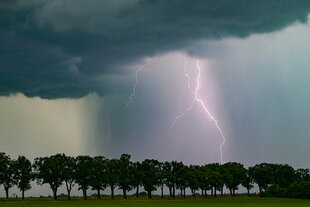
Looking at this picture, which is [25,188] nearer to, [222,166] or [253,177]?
[222,166]

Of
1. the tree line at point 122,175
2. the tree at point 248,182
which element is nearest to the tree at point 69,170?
the tree line at point 122,175

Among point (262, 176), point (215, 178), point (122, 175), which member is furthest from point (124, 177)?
point (262, 176)

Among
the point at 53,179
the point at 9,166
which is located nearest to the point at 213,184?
the point at 53,179

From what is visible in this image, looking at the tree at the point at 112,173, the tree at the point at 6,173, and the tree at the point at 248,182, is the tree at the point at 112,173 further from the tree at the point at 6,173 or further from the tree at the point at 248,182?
the tree at the point at 248,182

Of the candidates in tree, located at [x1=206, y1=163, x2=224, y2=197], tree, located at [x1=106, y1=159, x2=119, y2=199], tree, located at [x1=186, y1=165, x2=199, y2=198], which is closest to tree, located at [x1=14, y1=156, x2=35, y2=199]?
tree, located at [x1=106, y1=159, x2=119, y2=199]

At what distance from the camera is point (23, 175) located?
4961 inches

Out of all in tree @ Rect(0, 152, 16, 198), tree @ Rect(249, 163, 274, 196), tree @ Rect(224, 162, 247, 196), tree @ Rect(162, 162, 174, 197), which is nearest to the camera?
tree @ Rect(0, 152, 16, 198)

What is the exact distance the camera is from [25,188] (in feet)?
412

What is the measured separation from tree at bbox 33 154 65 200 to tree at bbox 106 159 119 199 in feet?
55.3

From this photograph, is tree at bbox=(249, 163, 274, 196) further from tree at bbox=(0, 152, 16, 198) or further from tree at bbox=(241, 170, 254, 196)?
tree at bbox=(0, 152, 16, 198)

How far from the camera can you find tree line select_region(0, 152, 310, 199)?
127906 millimetres

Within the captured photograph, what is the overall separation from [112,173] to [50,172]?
2356 cm

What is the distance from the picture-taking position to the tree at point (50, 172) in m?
130

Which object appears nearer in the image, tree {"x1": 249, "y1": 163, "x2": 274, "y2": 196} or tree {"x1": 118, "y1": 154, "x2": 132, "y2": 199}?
tree {"x1": 118, "y1": 154, "x2": 132, "y2": 199}
